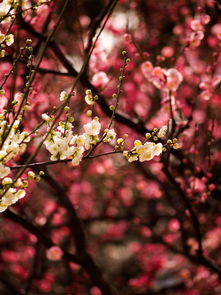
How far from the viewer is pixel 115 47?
566 centimetres

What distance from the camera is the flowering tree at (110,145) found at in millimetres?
1968

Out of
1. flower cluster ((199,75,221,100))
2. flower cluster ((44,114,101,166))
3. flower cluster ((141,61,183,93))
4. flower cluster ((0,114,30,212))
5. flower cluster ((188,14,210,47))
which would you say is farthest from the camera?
flower cluster ((199,75,221,100))

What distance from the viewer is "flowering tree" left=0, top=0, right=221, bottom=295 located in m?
1.97

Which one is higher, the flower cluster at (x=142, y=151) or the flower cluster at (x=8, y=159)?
the flower cluster at (x=8, y=159)

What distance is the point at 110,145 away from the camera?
5629 millimetres

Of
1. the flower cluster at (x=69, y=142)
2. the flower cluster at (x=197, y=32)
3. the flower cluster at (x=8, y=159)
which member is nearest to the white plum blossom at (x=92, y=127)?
the flower cluster at (x=69, y=142)

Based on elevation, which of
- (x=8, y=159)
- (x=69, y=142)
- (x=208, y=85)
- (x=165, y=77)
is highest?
(x=8, y=159)

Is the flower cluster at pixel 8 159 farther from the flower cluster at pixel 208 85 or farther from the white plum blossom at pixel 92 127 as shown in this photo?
the flower cluster at pixel 208 85

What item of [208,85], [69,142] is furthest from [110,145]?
[69,142]

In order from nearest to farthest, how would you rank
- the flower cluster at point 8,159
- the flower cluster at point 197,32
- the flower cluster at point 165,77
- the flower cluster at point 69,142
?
1. the flower cluster at point 8,159
2. the flower cluster at point 69,142
3. the flower cluster at point 165,77
4. the flower cluster at point 197,32

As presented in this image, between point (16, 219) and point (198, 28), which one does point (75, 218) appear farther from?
point (198, 28)

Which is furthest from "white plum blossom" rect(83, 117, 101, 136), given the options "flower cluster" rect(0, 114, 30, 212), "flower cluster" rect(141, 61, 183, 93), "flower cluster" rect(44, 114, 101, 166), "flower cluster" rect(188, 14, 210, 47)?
"flower cluster" rect(188, 14, 210, 47)

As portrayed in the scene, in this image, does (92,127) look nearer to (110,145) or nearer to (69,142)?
(69,142)

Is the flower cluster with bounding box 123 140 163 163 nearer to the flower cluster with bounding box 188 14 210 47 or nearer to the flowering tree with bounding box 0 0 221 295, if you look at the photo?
the flowering tree with bounding box 0 0 221 295
